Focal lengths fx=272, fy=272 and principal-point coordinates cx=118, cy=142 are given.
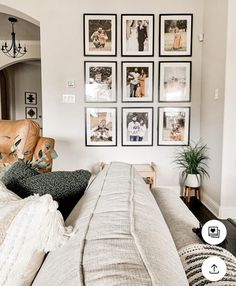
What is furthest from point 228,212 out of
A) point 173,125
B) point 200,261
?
point 200,261

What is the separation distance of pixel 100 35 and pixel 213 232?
10.2ft

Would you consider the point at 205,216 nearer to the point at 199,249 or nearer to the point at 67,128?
the point at 67,128

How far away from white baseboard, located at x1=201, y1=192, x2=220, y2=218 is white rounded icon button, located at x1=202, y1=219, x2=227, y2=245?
7.73 ft

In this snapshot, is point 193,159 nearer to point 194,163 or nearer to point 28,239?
point 194,163

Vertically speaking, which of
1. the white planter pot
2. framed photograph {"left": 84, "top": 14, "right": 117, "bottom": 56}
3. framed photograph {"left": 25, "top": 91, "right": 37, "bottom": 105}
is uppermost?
framed photograph {"left": 84, "top": 14, "right": 117, "bottom": 56}

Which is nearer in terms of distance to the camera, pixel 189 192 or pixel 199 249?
pixel 199 249

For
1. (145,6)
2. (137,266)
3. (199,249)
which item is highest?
(145,6)

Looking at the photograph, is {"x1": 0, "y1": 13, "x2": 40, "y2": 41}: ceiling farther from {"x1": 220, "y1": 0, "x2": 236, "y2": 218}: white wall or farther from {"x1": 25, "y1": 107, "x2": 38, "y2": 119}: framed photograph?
{"x1": 220, "y1": 0, "x2": 236, "y2": 218}: white wall

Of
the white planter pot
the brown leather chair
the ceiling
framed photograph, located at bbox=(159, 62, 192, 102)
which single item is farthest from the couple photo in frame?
the brown leather chair

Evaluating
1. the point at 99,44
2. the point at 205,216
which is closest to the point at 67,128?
the point at 99,44

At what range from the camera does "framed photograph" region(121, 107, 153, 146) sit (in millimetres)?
3527

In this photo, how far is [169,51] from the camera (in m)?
3.47

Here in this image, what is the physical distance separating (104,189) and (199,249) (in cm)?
34

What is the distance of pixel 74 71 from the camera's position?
11.3 ft
